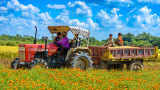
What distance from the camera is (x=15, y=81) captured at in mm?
6590

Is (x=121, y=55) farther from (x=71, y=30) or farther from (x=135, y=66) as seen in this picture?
(x=71, y=30)

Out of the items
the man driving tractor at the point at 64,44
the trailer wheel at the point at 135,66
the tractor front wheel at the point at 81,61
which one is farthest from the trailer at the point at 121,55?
the man driving tractor at the point at 64,44

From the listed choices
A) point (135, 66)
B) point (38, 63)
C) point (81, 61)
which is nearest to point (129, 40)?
point (135, 66)

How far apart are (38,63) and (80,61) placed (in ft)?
7.08

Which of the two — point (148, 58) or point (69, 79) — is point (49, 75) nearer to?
point (69, 79)

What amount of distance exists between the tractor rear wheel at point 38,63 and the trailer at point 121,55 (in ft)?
9.50

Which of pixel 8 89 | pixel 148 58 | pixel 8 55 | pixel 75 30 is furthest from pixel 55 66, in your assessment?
pixel 8 55

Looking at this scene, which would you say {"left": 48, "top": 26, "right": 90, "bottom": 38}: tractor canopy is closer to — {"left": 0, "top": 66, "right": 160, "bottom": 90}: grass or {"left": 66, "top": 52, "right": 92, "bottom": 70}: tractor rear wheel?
{"left": 66, "top": 52, "right": 92, "bottom": 70}: tractor rear wheel

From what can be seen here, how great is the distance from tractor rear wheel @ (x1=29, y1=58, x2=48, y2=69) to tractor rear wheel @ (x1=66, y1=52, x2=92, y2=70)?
1.26m

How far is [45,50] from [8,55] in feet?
27.5

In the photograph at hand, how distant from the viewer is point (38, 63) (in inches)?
332

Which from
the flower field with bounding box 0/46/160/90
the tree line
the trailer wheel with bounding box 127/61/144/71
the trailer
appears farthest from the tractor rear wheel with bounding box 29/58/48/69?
the tree line

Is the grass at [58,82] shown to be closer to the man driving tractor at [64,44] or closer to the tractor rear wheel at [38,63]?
the tractor rear wheel at [38,63]

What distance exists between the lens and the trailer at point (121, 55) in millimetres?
10250
